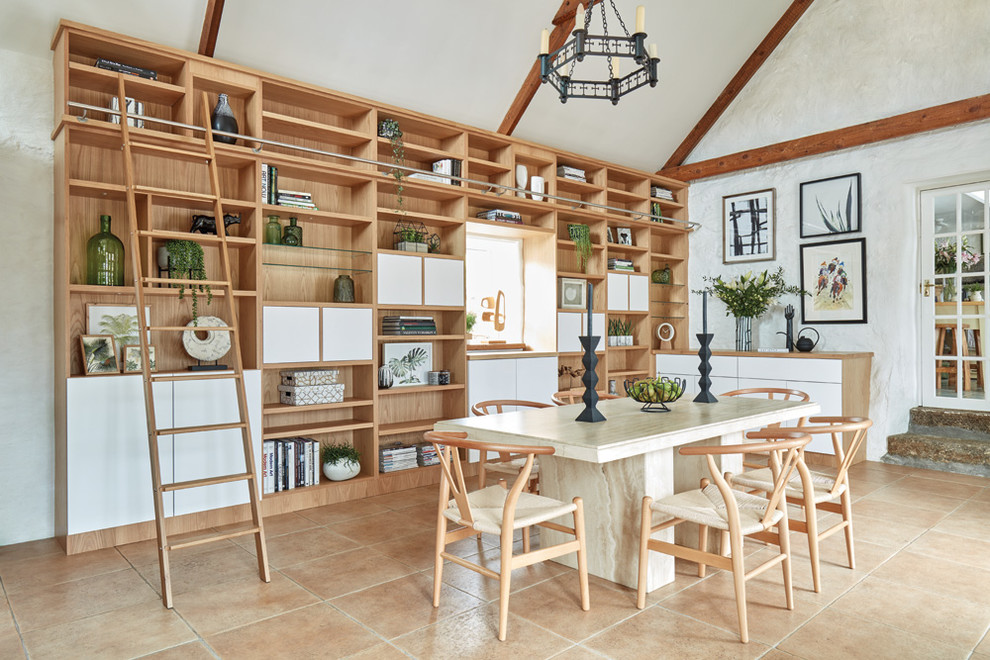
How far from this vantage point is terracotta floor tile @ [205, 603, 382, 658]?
242 centimetres

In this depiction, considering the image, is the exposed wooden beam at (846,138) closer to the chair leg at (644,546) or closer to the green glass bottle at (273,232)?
the green glass bottle at (273,232)

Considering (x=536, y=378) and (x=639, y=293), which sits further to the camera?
(x=639, y=293)

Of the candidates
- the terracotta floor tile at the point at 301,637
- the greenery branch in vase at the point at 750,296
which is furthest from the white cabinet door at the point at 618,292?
the terracotta floor tile at the point at 301,637

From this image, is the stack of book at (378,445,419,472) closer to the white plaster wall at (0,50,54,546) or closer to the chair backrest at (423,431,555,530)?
the white plaster wall at (0,50,54,546)

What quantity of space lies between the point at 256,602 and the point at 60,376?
1842mm

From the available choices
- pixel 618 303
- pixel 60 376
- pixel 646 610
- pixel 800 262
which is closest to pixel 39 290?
pixel 60 376

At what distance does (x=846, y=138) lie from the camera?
611cm

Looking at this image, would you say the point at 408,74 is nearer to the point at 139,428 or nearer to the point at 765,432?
the point at 139,428

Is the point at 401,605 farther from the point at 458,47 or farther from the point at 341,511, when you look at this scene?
the point at 458,47

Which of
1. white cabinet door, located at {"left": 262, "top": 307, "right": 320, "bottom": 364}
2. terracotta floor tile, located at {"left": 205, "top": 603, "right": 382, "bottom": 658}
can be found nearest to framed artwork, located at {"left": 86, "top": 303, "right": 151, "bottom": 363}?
white cabinet door, located at {"left": 262, "top": 307, "right": 320, "bottom": 364}

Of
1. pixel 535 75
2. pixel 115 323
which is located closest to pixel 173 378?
pixel 115 323

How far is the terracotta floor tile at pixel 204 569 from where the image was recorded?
3.10m

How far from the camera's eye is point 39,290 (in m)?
3.80

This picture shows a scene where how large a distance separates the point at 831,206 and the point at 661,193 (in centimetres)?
175
